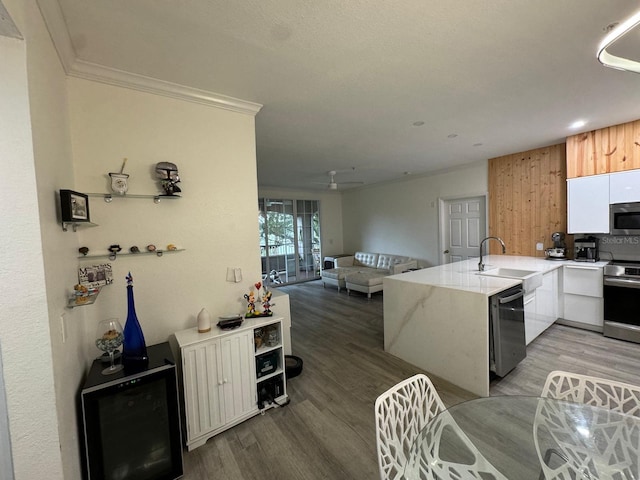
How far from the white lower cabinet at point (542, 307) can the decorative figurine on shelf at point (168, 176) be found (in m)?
3.48

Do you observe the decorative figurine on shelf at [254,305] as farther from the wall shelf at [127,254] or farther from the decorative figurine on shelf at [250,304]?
the wall shelf at [127,254]

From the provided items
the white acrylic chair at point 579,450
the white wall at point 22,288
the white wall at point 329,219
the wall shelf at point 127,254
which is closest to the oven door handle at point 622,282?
the white acrylic chair at point 579,450

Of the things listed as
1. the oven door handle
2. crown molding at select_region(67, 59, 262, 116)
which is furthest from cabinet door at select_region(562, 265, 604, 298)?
crown molding at select_region(67, 59, 262, 116)

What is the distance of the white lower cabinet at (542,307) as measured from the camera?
2.84 metres

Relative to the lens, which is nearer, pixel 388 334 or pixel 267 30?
pixel 267 30

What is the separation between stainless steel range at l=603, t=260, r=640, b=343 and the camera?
2949mm

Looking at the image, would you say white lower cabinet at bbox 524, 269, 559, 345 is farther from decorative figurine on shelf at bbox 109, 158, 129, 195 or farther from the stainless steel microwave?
decorative figurine on shelf at bbox 109, 158, 129, 195

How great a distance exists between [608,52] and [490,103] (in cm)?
79

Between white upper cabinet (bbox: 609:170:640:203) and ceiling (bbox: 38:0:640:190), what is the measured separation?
2.20ft

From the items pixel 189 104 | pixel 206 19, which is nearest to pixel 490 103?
pixel 206 19

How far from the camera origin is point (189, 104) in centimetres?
208

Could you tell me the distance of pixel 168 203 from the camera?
2.00 metres

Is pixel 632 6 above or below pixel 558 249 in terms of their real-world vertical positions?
above

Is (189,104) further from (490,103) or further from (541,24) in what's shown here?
(490,103)
